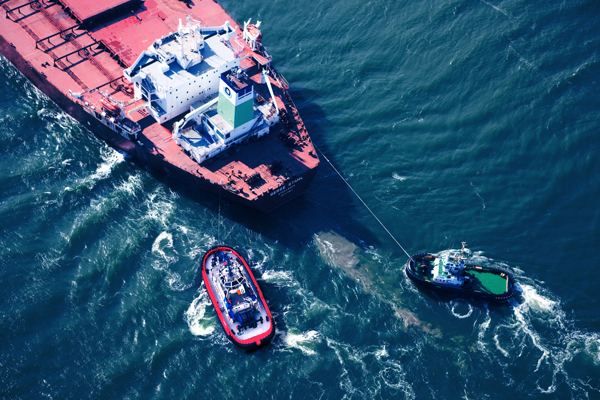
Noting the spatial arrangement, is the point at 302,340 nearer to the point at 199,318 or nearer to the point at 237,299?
the point at 237,299

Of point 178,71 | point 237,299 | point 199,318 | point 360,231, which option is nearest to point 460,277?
point 360,231

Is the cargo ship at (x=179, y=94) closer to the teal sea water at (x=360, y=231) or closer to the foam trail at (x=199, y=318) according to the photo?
the teal sea water at (x=360, y=231)

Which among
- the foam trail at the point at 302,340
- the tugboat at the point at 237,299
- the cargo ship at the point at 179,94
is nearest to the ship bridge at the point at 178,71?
the cargo ship at the point at 179,94

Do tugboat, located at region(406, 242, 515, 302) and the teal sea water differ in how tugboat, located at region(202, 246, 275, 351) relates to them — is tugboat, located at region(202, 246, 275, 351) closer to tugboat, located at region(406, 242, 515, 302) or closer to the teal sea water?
the teal sea water

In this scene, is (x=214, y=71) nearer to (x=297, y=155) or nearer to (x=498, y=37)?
(x=297, y=155)

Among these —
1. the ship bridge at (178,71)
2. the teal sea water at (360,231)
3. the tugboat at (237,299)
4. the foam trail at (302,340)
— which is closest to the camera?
the teal sea water at (360,231)

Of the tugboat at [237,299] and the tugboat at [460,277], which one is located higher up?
the tugboat at [460,277]
